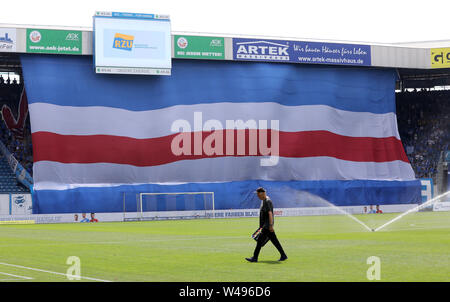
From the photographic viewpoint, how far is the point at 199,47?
2566 inches

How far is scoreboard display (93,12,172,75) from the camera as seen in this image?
61.1 meters

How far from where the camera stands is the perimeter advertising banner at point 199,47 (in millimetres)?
64562

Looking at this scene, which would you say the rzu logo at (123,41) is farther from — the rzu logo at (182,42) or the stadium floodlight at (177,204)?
the stadium floodlight at (177,204)

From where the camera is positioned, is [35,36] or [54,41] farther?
[54,41]

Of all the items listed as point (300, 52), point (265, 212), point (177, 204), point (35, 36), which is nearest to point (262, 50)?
point (300, 52)

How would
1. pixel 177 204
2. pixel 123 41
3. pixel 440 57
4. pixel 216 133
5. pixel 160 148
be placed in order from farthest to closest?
1. pixel 440 57
2. pixel 216 133
3. pixel 160 148
4. pixel 177 204
5. pixel 123 41

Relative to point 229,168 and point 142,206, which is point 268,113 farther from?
point 142,206

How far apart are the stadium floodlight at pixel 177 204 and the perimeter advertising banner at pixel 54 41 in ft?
47.3

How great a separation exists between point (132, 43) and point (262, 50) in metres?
13.3

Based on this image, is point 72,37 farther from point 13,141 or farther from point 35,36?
point 13,141

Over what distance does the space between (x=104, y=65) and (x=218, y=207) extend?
54.5 feet
